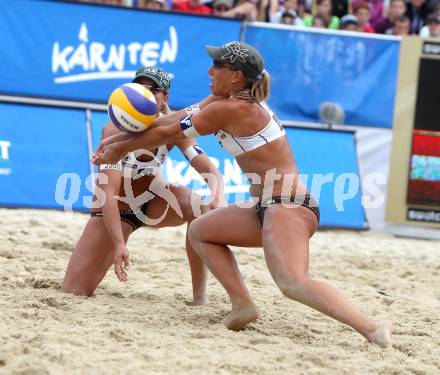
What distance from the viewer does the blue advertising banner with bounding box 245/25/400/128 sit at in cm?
972

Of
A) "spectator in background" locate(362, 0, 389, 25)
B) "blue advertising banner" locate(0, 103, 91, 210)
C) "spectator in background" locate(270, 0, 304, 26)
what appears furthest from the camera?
"spectator in background" locate(362, 0, 389, 25)

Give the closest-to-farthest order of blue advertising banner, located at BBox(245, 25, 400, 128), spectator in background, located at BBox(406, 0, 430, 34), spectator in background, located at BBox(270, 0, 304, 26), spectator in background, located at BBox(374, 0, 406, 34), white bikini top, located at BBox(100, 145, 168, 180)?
white bikini top, located at BBox(100, 145, 168, 180) → blue advertising banner, located at BBox(245, 25, 400, 128) → spectator in background, located at BBox(270, 0, 304, 26) → spectator in background, located at BBox(374, 0, 406, 34) → spectator in background, located at BBox(406, 0, 430, 34)

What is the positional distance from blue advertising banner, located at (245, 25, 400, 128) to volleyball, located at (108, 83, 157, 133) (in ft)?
16.8

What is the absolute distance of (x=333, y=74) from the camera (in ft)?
32.1

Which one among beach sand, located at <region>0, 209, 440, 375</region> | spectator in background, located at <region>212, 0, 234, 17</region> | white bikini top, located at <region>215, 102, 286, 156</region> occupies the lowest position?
beach sand, located at <region>0, 209, 440, 375</region>

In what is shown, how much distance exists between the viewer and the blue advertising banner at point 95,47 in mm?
9219

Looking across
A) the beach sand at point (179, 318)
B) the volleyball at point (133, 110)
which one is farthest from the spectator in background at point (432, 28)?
the volleyball at point (133, 110)

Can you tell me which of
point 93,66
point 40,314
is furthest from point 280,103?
point 40,314

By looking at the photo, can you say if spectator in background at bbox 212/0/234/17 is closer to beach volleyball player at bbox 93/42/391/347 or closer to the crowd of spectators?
the crowd of spectators

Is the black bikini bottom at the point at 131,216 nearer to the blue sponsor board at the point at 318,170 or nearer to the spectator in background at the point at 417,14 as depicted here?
the blue sponsor board at the point at 318,170

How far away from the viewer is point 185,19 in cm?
950

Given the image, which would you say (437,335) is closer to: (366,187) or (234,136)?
(234,136)

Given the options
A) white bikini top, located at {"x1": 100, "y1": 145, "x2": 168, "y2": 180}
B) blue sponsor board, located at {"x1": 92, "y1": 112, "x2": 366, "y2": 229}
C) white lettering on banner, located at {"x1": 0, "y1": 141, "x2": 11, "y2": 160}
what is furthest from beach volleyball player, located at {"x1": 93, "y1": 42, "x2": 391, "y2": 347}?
blue sponsor board, located at {"x1": 92, "y1": 112, "x2": 366, "y2": 229}

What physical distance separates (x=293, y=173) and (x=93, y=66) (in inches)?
201
